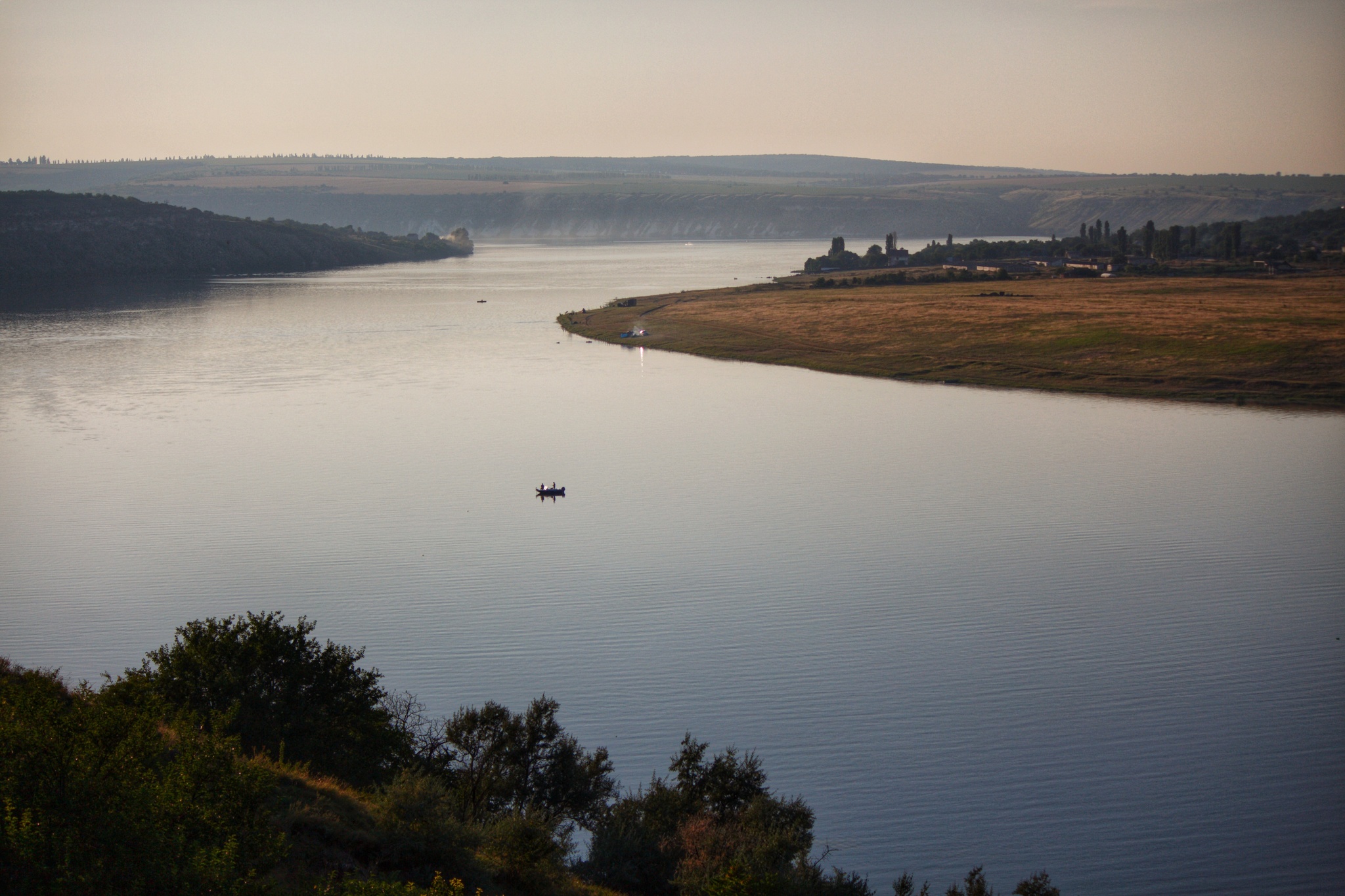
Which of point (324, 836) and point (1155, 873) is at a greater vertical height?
point (324, 836)

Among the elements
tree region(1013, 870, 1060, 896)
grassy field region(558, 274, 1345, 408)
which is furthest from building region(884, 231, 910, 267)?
tree region(1013, 870, 1060, 896)

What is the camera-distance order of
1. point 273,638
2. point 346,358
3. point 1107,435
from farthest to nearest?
point 346,358 < point 1107,435 < point 273,638

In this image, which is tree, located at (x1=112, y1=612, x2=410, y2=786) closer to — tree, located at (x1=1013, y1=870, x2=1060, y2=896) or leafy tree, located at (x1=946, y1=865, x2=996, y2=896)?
leafy tree, located at (x1=946, y1=865, x2=996, y2=896)

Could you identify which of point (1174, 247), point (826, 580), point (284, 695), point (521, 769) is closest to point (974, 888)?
point (521, 769)

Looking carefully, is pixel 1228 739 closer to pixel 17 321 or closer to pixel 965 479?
pixel 965 479

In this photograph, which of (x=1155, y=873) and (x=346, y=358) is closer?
(x=1155, y=873)

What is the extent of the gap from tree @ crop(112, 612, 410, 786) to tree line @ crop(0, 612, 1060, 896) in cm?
2

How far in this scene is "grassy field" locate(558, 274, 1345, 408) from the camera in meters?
35.8

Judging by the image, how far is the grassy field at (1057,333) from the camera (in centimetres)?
3581

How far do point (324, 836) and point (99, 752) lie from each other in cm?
156

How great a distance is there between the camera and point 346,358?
141 ft

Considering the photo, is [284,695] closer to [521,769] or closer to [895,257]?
[521,769]

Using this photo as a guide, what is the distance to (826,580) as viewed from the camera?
1727cm

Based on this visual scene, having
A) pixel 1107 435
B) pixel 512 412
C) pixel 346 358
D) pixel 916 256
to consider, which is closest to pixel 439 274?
pixel 916 256
